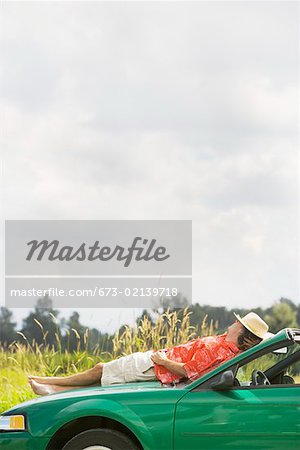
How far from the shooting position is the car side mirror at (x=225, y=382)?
572 centimetres

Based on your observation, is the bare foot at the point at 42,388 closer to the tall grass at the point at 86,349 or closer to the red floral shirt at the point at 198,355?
the red floral shirt at the point at 198,355

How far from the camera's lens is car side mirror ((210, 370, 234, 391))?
5719 millimetres

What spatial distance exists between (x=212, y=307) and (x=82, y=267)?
248cm

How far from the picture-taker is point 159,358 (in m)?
7.06

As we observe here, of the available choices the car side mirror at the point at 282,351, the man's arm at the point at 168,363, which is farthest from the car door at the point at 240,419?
the man's arm at the point at 168,363

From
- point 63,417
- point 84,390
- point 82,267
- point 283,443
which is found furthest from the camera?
point 82,267

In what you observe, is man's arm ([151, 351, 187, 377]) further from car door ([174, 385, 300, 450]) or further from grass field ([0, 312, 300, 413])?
grass field ([0, 312, 300, 413])

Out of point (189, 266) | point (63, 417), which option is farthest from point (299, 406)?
point (189, 266)

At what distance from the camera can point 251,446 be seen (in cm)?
567

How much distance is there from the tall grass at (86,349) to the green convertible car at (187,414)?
6032 mm

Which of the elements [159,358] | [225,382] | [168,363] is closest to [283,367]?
[225,382]

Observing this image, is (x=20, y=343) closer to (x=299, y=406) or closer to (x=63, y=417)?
(x=63, y=417)

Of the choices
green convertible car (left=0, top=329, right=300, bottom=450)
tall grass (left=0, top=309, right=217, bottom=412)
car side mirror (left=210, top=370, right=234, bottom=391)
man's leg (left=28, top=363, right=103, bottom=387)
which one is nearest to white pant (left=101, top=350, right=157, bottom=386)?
man's leg (left=28, top=363, right=103, bottom=387)

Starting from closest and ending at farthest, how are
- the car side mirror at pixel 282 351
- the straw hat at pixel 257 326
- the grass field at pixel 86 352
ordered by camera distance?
the car side mirror at pixel 282 351
the straw hat at pixel 257 326
the grass field at pixel 86 352
